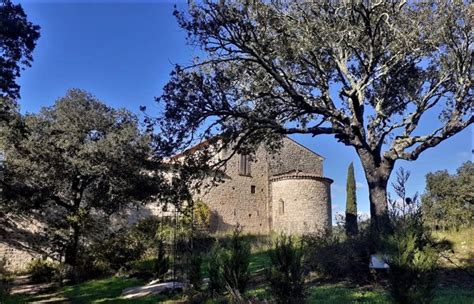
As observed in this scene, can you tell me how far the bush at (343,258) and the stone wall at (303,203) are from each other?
1611cm

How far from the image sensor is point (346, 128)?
11422mm

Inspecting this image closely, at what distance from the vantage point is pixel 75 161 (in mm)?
14102

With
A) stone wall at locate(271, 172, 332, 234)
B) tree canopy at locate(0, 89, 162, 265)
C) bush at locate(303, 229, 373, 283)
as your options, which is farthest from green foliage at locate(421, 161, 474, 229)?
tree canopy at locate(0, 89, 162, 265)

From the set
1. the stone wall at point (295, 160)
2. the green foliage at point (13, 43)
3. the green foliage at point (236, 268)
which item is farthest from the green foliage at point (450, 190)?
the green foliage at point (13, 43)

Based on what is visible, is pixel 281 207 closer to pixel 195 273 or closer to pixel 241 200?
pixel 241 200

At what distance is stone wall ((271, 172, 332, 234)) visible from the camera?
27422mm

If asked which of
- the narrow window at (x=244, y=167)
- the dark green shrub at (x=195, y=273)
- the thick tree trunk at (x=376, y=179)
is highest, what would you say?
the narrow window at (x=244, y=167)

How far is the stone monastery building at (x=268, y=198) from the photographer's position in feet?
89.8

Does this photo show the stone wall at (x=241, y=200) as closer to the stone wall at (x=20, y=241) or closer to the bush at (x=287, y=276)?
the stone wall at (x=20, y=241)

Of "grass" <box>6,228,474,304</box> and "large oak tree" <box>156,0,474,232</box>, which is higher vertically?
"large oak tree" <box>156,0,474,232</box>

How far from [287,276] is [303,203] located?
21.6 m

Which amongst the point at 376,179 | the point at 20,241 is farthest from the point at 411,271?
the point at 20,241

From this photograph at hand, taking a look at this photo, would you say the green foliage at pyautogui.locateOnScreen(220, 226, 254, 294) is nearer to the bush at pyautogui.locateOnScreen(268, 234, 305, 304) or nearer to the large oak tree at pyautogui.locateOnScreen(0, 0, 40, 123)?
the bush at pyautogui.locateOnScreen(268, 234, 305, 304)

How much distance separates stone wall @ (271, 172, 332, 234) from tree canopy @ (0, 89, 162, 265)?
583 inches
